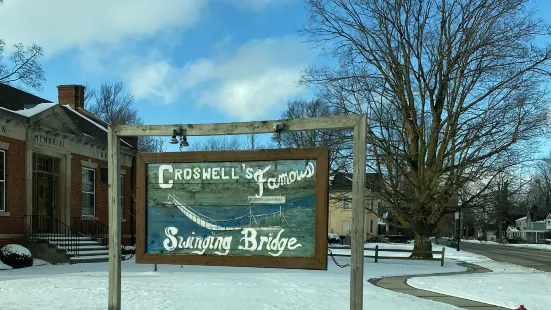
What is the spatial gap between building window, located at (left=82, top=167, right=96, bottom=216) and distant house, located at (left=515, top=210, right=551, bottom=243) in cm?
9341

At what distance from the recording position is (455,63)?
23.9m

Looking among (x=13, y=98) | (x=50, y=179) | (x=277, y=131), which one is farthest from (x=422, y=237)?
(x=277, y=131)

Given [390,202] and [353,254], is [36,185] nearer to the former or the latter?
[390,202]

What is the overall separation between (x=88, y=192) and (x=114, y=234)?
17.5m

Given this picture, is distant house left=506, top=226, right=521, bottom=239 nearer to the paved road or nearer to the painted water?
the paved road

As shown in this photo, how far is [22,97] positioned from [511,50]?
21317 millimetres

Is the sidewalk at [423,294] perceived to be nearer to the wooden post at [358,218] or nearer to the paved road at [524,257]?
the wooden post at [358,218]

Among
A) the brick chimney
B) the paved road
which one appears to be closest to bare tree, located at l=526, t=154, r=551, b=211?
the paved road

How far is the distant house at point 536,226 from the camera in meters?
99.8

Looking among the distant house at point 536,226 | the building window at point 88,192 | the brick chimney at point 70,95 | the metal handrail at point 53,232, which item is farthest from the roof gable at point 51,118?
the distant house at point 536,226

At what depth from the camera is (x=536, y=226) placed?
102625 millimetres

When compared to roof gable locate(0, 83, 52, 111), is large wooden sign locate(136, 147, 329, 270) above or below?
below

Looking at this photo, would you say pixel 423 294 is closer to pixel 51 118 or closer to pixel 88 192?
pixel 51 118

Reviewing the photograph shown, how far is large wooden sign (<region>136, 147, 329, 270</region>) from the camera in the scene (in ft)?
19.6
